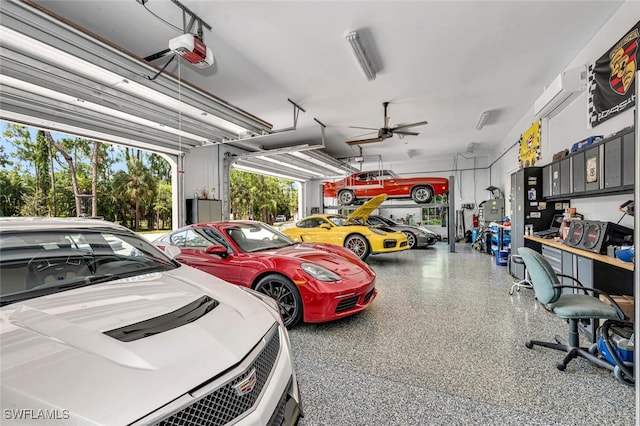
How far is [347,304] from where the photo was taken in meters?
2.83

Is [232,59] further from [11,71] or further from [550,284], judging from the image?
[550,284]

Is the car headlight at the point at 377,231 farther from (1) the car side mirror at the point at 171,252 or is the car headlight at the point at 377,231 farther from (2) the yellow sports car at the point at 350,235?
(1) the car side mirror at the point at 171,252

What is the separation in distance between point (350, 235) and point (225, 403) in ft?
19.8

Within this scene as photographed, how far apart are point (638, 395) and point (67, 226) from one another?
11.0ft

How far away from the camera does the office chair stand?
2.12 meters

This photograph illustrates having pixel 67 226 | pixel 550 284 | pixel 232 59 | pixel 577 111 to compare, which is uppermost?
pixel 232 59

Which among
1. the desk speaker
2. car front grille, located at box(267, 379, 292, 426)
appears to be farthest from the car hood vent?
the desk speaker

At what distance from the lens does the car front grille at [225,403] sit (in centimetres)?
85

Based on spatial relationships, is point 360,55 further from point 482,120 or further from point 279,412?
point 482,120

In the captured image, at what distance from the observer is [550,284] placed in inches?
87.6

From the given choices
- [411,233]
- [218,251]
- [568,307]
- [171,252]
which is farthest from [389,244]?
[171,252]

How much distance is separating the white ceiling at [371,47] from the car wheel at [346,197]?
5084 mm

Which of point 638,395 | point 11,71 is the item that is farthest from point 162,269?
point 11,71

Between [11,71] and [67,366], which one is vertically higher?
[11,71]
